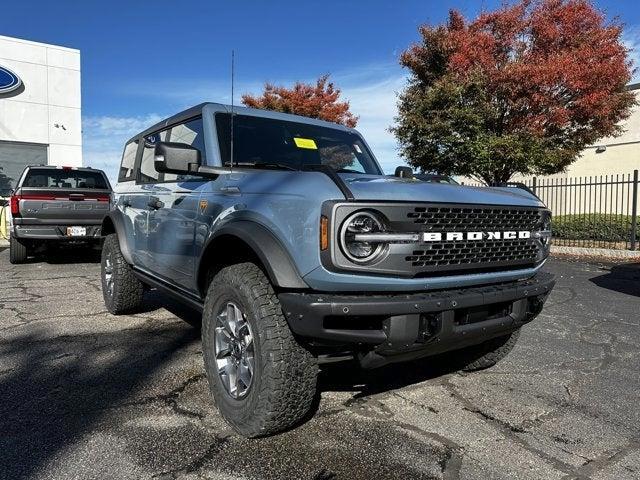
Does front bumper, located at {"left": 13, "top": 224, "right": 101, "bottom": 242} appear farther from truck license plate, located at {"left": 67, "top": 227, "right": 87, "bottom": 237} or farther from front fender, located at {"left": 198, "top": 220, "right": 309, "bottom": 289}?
front fender, located at {"left": 198, "top": 220, "right": 309, "bottom": 289}

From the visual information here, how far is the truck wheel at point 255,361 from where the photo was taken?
97.1 inches

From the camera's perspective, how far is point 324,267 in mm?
2316

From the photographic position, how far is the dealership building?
17.6 metres

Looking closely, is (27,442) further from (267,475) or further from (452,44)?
(452,44)

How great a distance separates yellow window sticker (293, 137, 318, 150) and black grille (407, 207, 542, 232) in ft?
5.14

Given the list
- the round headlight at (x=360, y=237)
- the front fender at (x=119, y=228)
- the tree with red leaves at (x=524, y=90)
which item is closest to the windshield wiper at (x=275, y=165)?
the round headlight at (x=360, y=237)

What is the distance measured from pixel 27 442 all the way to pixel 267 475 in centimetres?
128

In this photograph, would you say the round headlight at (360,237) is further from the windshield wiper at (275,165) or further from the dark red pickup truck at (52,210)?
the dark red pickup truck at (52,210)

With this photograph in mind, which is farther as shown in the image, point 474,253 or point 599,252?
point 599,252

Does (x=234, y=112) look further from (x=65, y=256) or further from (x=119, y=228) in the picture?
(x=65, y=256)

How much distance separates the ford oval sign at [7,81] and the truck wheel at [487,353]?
62.1 ft

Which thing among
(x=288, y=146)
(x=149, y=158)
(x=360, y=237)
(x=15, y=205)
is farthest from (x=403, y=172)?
(x=15, y=205)

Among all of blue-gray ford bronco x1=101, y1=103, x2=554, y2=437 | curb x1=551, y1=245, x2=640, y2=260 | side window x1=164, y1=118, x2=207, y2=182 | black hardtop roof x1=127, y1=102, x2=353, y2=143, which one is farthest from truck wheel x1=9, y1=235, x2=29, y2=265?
curb x1=551, y1=245, x2=640, y2=260

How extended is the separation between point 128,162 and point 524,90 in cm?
942
